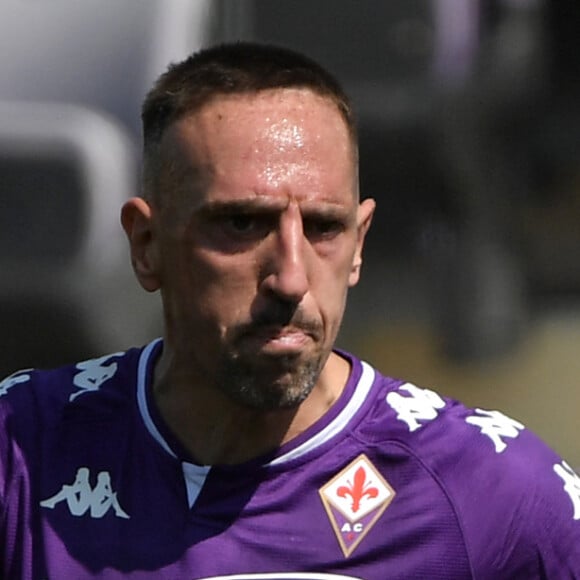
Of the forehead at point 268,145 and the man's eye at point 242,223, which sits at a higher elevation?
the forehead at point 268,145

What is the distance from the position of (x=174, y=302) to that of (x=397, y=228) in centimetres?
144

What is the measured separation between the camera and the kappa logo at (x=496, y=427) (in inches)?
94.1

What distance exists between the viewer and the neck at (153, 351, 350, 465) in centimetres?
241

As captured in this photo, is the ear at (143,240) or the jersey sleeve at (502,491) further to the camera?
the ear at (143,240)

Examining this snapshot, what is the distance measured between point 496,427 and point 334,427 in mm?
237

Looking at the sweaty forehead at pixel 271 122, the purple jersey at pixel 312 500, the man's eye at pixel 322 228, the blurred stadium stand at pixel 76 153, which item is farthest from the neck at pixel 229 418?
the blurred stadium stand at pixel 76 153

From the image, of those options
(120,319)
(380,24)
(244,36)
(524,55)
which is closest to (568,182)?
(524,55)

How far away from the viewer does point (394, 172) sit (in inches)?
149

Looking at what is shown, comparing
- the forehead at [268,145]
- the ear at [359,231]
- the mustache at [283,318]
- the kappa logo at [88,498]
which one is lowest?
the kappa logo at [88,498]

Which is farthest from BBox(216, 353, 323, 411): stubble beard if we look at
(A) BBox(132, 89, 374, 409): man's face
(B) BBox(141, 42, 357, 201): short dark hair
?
(B) BBox(141, 42, 357, 201): short dark hair

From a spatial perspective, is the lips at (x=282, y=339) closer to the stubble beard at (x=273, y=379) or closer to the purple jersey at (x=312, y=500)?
the stubble beard at (x=273, y=379)

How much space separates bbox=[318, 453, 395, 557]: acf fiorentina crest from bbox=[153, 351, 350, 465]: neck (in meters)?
0.09

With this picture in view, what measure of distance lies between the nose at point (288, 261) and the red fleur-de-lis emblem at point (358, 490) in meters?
0.30

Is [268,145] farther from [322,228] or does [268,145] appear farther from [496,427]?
[496,427]
